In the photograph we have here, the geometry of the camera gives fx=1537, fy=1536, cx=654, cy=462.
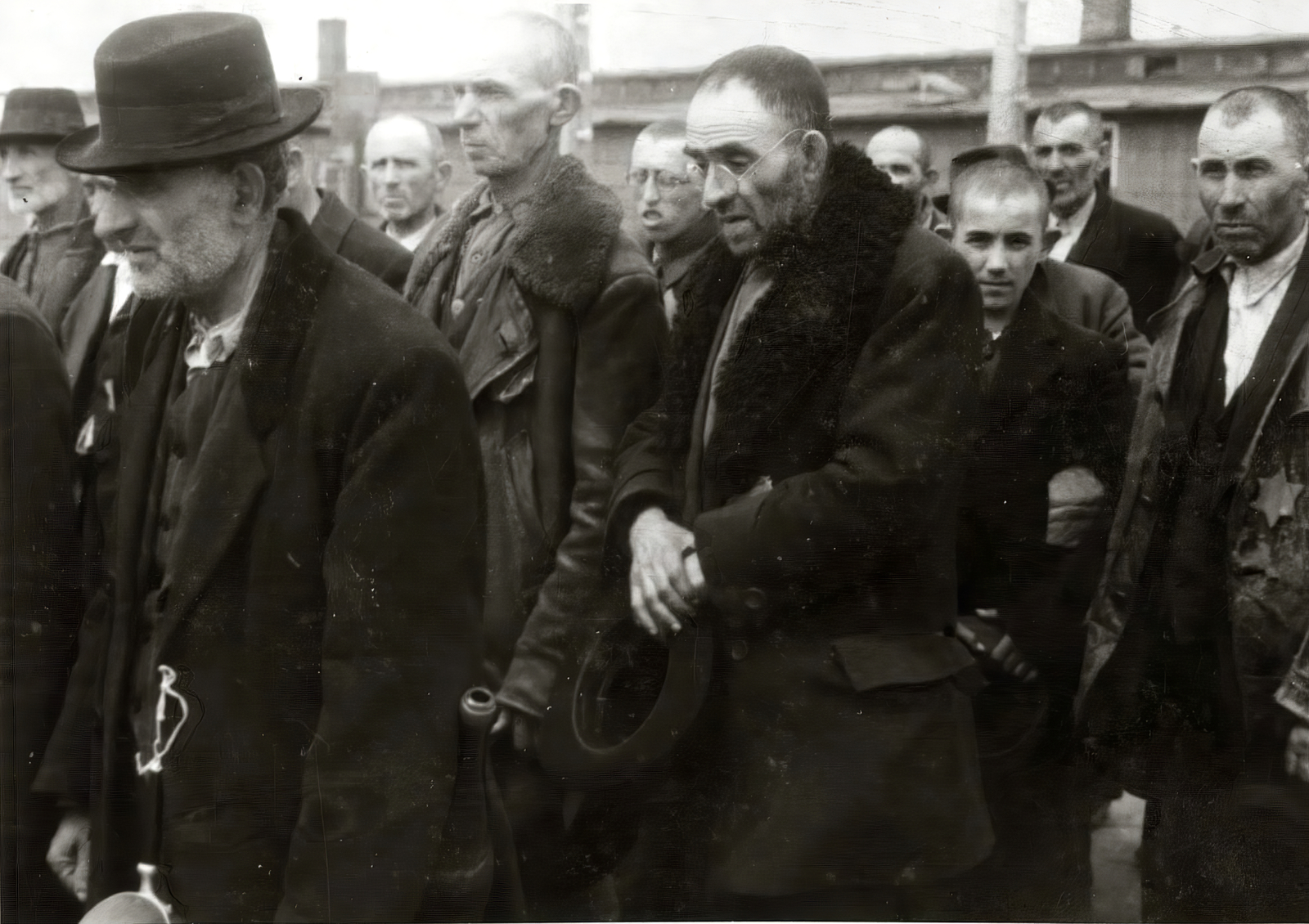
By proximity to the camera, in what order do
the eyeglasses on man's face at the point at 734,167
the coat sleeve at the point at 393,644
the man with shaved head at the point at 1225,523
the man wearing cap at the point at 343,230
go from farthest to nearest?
the man wearing cap at the point at 343,230
the man with shaved head at the point at 1225,523
the eyeglasses on man's face at the point at 734,167
the coat sleeve at the point at 393,644

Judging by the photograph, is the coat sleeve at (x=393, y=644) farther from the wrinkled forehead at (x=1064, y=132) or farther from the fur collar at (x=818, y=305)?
the wrinkled forehead at (x=1064, y=132)

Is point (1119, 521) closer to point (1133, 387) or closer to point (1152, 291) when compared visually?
point (1133, 387)

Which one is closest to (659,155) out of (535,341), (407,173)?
(535,341)

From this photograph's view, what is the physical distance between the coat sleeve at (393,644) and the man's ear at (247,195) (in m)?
0.48

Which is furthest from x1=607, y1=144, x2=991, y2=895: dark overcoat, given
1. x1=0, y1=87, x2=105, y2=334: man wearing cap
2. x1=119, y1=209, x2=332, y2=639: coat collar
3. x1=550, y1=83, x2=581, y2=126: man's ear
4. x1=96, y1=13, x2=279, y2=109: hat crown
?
x1=0, y1=87, x2=105, y2=334: man wearing cap

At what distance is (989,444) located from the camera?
3.69m

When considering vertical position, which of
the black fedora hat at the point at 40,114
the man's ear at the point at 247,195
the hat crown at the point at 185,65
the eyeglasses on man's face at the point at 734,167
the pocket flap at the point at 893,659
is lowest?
the pocket flap at the point at 893,659

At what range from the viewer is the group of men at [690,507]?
361 centimetres

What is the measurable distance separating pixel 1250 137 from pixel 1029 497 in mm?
1035

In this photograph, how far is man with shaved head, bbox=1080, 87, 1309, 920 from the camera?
12.3ft

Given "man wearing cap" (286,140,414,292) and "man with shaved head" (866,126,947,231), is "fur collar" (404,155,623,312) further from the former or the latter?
"man with shaved head" (866,126,947,231)

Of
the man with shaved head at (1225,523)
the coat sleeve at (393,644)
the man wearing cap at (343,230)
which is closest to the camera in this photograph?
the coat sleeve at (393,644)

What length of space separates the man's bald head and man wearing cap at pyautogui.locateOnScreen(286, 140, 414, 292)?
3.94ft

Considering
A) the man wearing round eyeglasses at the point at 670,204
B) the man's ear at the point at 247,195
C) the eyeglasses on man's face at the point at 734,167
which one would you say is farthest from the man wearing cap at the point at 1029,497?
the man's ear at the point at 247,195
